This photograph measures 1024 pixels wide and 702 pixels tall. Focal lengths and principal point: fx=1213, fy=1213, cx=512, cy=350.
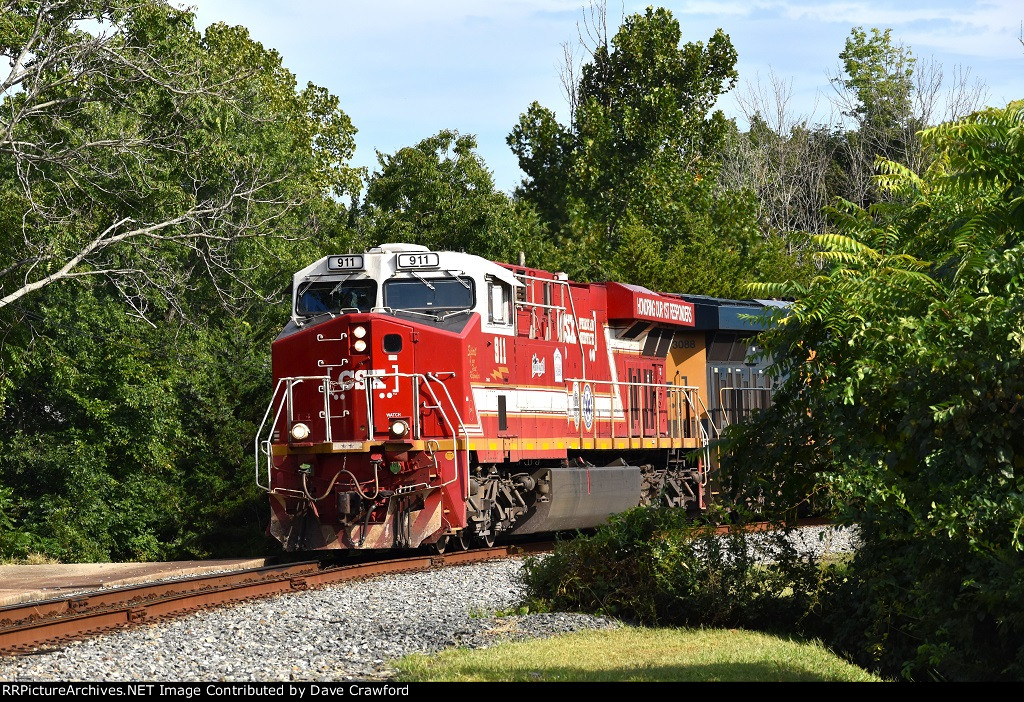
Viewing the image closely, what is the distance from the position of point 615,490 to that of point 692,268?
11408mm

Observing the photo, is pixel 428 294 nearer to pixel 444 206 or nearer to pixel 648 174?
pixel 444 206

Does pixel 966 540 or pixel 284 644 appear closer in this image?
pixel 966 540

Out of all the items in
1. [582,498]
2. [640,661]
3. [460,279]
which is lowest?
[640,661]

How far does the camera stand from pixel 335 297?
16.0m

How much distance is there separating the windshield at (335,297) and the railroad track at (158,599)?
10.9ft

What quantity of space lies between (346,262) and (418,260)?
98cm

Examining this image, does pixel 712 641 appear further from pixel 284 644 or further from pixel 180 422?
pixel 180 422

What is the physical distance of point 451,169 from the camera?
30.1m

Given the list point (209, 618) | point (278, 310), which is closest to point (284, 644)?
point (209, 618)

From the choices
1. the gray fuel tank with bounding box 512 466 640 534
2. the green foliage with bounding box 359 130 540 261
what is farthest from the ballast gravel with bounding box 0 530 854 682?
the green foliage with bounding box 359 130 540 261

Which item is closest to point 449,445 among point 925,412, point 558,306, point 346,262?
point 346,262

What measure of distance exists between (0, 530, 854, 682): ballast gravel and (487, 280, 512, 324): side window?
3.92m

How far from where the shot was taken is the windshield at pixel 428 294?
614 inches
